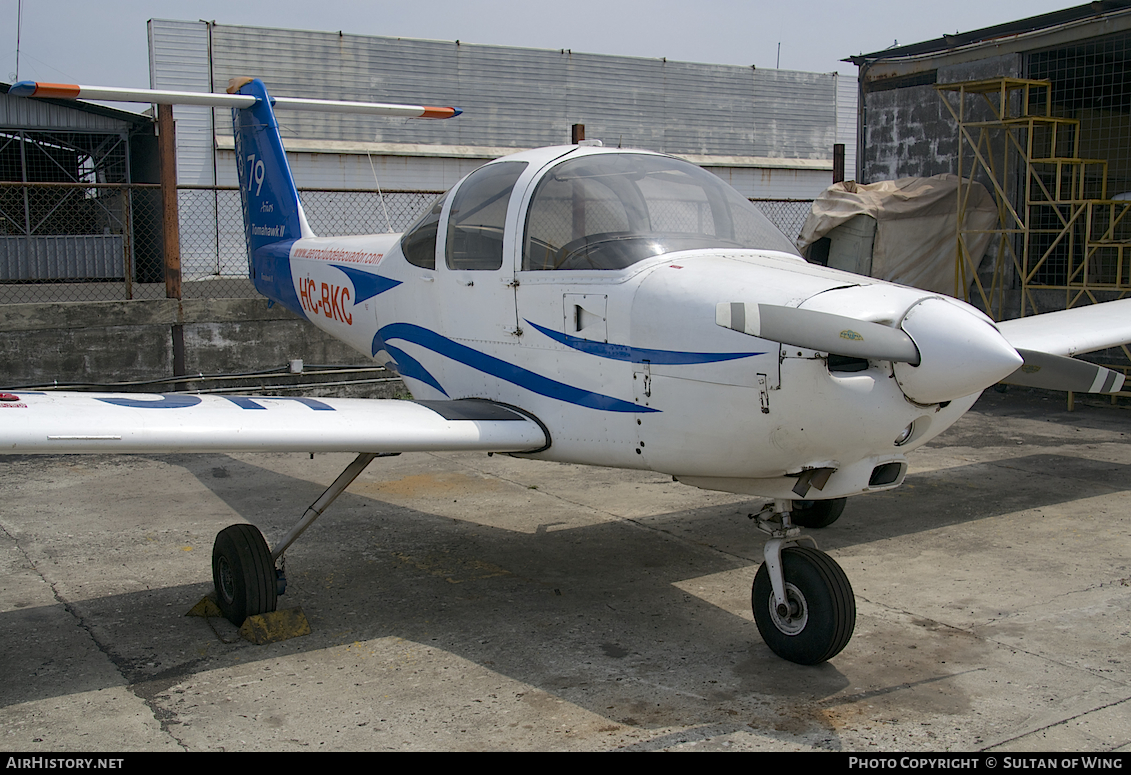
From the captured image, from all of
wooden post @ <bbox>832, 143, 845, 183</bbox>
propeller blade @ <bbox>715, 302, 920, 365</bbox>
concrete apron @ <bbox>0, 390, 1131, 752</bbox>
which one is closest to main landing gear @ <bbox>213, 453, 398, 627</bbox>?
concrete apron @ <bbox>0, 390, 1131, 752</bbox>

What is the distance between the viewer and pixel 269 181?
26.9 ft

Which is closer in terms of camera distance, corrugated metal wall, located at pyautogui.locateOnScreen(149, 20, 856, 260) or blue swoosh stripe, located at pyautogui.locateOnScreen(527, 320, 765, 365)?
blue swoosh stripe, located at pyautogui.locateOnScreen(527, 320, 765, 365)

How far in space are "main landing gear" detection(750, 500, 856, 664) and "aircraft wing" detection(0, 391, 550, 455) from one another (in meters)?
1.25

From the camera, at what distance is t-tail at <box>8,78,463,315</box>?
25.9 feet

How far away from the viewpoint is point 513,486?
7656mm

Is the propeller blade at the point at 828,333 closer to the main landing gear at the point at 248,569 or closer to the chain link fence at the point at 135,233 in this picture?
the main landing gear at the point at 248,569

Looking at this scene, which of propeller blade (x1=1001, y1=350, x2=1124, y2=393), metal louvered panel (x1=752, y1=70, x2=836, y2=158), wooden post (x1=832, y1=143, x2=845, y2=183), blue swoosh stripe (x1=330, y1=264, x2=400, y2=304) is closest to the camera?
propeller blade (x1=1001, y1=350, x2=1124, y2=393)

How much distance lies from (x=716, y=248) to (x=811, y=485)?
1.22 meters

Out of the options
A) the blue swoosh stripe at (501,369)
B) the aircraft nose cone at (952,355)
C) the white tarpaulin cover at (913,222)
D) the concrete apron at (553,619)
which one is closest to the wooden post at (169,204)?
the concrete apron at (553,619)

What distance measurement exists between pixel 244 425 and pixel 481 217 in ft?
5.67

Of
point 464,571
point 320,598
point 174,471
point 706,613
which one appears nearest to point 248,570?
point 320,598

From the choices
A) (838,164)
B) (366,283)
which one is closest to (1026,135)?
(838,164)

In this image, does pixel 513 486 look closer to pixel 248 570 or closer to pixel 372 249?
pixel 372 249

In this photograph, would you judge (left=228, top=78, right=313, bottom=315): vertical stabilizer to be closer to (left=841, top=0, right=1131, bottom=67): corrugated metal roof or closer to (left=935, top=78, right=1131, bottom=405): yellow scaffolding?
(left=935, top=78, right=1131, bottom=405): yellow scaffolding
